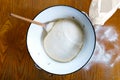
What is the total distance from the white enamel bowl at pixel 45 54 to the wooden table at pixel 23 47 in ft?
0.13

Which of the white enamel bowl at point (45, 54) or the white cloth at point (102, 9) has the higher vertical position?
the white cloth at point (102, 9)

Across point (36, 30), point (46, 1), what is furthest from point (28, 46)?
point (46, 1)

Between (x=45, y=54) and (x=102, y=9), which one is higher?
(x=102, y=9)

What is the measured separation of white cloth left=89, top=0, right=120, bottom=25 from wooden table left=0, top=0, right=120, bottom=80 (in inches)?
2.1

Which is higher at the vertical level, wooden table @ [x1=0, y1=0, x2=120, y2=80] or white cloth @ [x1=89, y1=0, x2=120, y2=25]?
white cloth @ [x1=89, y1=0, x2=120, y2=25]

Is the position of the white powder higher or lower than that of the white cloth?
lower

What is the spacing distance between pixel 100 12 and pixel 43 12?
0.51 feet

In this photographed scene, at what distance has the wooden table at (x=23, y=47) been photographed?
2.28ft

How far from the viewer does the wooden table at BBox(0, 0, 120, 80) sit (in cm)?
69

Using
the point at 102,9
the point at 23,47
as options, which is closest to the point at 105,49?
the point at 102,9

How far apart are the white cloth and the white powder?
2.0 inches

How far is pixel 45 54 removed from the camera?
0.69m

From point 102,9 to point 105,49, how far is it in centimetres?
12

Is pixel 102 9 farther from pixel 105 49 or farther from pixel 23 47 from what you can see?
pixel 23 47
